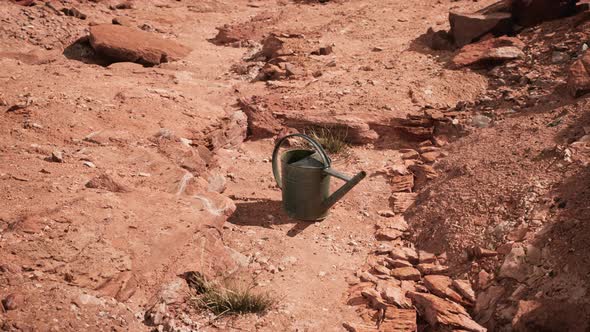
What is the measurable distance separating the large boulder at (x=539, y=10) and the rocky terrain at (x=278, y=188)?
0.02 metres

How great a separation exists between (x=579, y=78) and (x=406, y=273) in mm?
2752

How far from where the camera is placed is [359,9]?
396 inches

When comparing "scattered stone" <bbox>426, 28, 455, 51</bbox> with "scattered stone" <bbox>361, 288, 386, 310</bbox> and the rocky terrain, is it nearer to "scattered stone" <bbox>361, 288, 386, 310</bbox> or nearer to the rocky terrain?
the rocky terrain

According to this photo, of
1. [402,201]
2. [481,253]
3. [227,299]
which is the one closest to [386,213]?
[402,201]

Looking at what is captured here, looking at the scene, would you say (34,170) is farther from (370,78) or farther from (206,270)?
(370,78)

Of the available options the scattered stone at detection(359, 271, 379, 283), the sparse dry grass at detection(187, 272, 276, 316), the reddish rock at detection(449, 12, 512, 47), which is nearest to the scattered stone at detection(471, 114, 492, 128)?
the reddish rock at detection(449, 12, 512, 47)

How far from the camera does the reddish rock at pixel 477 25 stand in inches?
287

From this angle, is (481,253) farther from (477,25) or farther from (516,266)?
(477,25)

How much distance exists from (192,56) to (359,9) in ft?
10.6

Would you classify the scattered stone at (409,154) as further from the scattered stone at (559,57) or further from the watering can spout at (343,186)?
the scattered stone at (559,57)

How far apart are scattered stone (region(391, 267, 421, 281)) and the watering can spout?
0.76 meters

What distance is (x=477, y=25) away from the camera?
7344 mm

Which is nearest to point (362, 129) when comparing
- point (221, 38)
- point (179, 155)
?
point (179, 155)

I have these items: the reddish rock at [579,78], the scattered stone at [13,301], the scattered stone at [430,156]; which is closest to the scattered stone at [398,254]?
the scattered stone at [430,156]
